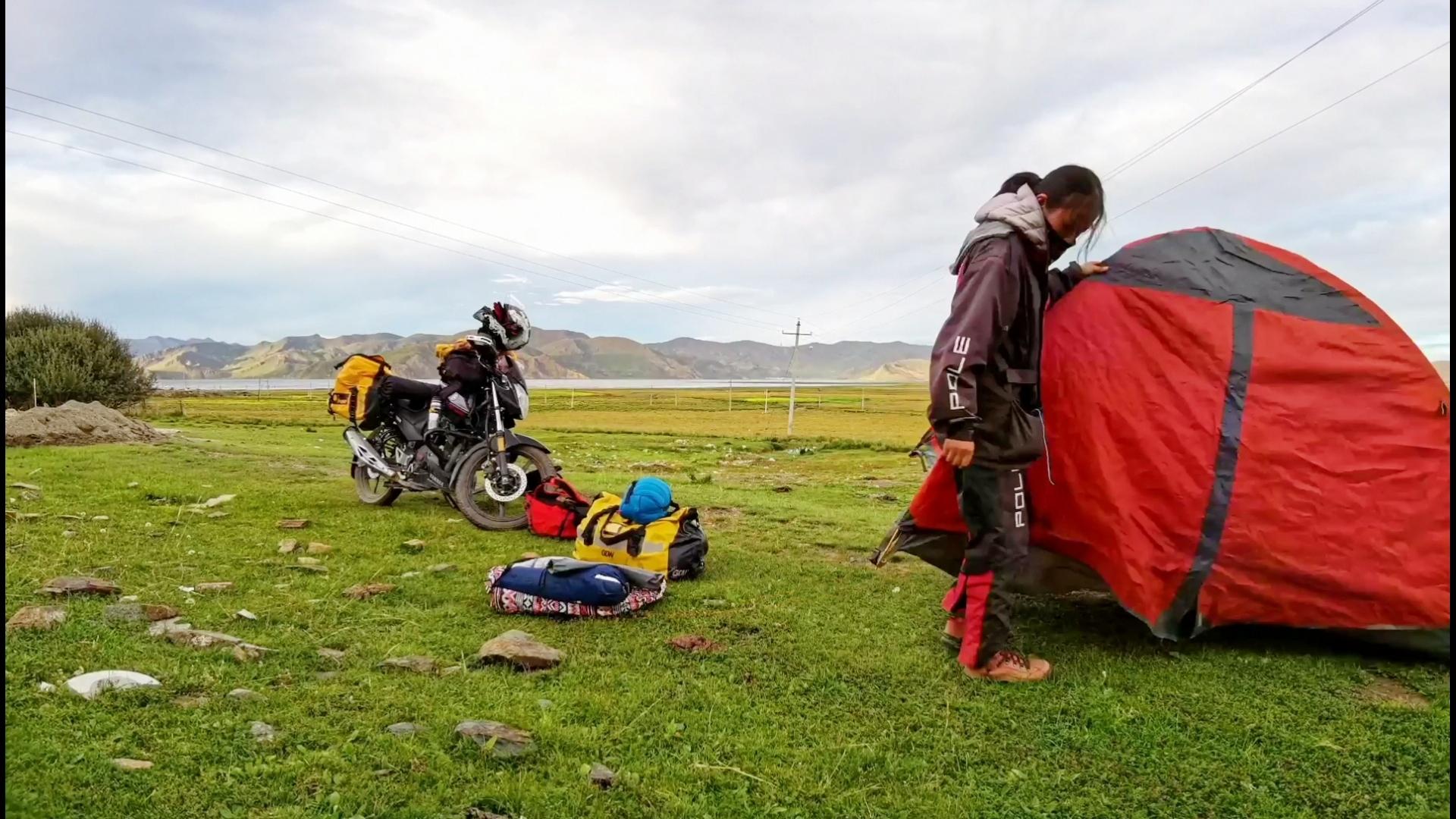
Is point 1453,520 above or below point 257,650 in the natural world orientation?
above

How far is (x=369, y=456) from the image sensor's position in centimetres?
1047

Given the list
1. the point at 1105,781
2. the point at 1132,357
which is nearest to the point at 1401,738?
the point at 1105,781

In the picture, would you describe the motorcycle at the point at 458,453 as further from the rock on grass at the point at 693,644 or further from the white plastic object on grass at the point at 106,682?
the white plastic object on grass at the point at 106,682

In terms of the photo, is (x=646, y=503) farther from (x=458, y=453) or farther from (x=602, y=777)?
(x=602, y=777)

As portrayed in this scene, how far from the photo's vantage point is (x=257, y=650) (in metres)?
4.97

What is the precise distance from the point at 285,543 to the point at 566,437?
22.2 m

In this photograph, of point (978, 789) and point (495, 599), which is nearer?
point (978, 789)

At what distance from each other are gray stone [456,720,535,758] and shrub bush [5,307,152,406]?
94.3ft

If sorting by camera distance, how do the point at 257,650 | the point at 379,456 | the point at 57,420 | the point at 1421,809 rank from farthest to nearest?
the point at 57,420 → the point at 379,456 → the point at 257,650 → the point at 1421,809

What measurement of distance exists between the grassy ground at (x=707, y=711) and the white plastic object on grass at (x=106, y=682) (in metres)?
0.09

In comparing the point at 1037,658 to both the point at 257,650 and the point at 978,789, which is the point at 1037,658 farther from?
the point at 257,650

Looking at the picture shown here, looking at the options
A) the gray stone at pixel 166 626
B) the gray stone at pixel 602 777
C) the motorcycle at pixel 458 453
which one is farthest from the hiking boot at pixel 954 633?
the motorcycle at pixel 458 453

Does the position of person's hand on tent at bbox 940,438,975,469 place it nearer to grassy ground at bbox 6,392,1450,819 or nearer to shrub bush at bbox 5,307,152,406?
grassy ground at bbox 6,392,1450,819

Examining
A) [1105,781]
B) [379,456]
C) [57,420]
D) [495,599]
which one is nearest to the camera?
[1105,781]
